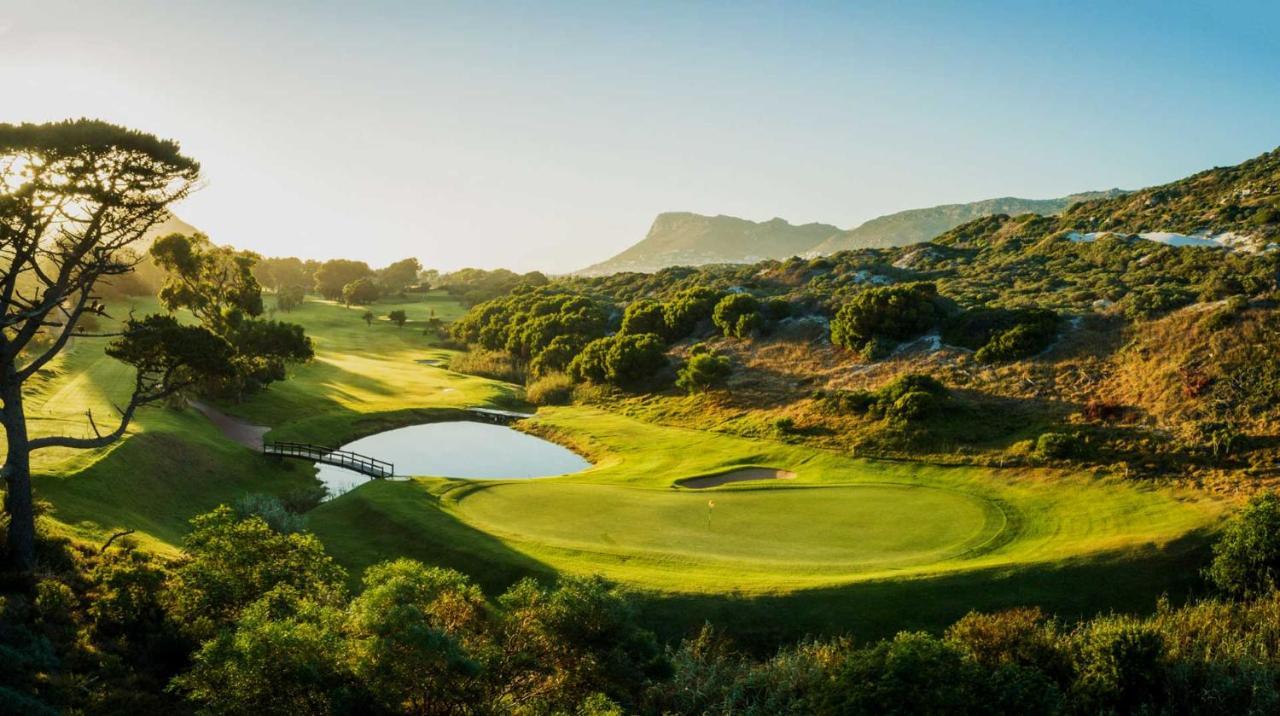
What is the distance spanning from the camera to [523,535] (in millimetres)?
26828

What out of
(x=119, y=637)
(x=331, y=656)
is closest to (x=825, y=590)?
(x=331, y=656)

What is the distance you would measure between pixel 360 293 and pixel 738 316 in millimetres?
96234

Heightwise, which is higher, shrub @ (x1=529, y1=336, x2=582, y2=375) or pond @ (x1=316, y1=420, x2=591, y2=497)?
shrub @ (x1=529, y1=336, x2=582, y2=375)

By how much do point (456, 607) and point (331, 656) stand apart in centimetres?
314

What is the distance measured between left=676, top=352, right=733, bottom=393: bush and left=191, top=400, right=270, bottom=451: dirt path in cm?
3005

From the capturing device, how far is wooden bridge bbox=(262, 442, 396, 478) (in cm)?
4138

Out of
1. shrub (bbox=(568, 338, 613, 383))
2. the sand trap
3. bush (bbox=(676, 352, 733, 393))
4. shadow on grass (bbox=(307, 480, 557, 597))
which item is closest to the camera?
shadow on grass (bbox=(307, 480, 557, 597))

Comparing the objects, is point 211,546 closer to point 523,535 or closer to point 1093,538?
point 523,535

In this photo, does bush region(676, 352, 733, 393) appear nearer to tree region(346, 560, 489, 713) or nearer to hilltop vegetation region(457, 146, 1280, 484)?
hilltop vegetation region(457, 146, 1280, 484)

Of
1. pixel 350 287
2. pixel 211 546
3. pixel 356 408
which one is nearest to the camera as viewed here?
pixel 211 546

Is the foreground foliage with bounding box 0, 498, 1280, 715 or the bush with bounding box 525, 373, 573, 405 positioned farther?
the bush with bounding box 525, 373, 573, 405

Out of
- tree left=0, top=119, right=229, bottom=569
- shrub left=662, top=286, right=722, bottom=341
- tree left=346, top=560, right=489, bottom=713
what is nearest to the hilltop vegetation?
shrub left=662, top=286, right=722, bottom=341

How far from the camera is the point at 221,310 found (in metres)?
57.5

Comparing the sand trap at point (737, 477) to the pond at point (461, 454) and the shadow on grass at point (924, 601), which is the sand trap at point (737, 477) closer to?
the pond at point (461, 454)
